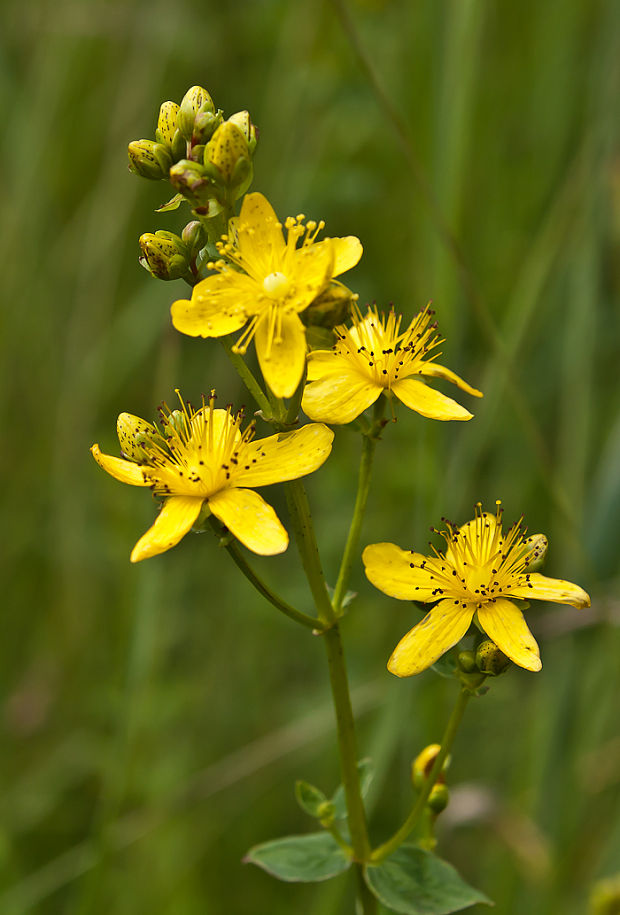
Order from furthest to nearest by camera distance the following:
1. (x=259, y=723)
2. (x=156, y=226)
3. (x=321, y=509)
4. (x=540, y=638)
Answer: (x=156, y=226)
(x=321, y=509)
(x=259, y=723)
(x=540, y=638)

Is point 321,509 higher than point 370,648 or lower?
higher

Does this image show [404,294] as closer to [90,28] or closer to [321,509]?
[321,509]

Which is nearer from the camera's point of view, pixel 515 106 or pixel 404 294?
pixel 404 294

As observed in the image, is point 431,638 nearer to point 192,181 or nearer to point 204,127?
point 192,181

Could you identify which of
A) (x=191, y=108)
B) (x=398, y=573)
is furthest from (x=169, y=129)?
(x=398, y=573)

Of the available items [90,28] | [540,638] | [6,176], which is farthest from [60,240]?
[540,638]
